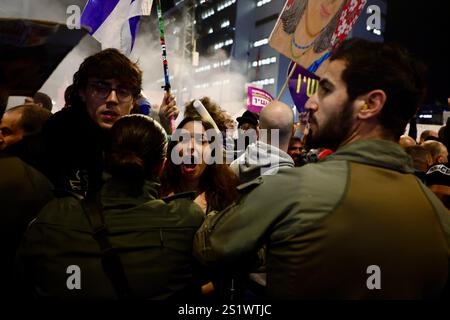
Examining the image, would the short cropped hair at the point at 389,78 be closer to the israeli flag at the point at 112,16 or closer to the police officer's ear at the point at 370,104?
the police officer's ear at the point at 370,104

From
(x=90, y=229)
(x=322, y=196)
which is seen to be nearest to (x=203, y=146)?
(x=90, y=229)

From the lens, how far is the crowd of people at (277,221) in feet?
4.72

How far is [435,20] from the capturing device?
21359 mm

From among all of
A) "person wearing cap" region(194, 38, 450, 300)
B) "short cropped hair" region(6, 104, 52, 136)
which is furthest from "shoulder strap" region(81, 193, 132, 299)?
"short cropped hair" region(6, 104, 52, 136)

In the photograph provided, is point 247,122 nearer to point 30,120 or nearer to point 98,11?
point 98,11

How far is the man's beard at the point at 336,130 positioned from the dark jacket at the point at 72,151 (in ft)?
4.42

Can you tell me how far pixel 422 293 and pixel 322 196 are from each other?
56 centimetres

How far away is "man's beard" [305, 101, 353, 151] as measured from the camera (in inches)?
67.6

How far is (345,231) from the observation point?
1415 millimetres

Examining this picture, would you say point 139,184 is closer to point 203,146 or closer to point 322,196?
point 322,196

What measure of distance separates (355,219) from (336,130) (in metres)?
0.48

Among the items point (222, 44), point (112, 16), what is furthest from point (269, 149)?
point (222, 44)

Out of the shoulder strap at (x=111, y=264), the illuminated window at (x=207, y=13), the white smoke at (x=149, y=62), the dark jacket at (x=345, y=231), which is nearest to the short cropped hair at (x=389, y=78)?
the dark jacket at (x=345, y=231)
